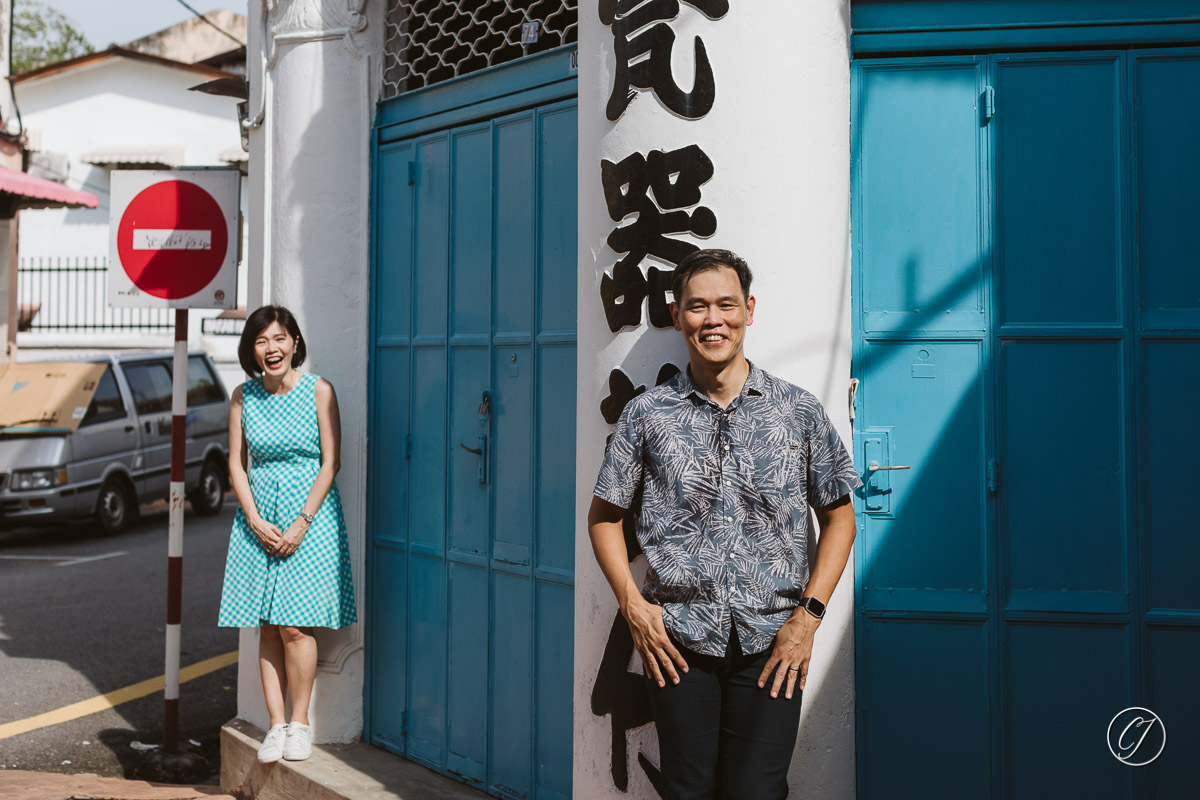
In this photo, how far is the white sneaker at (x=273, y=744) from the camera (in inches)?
185

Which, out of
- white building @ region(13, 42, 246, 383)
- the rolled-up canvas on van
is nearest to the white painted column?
the rolled-up canvas on van

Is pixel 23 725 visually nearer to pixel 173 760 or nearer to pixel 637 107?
pixel 173 760

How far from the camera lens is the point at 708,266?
300 cm

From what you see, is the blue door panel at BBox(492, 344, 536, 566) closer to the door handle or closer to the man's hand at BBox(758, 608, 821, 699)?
the door handle

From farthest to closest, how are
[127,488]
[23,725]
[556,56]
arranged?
1. [127,488]
2. [23,725]
3. [556,56]

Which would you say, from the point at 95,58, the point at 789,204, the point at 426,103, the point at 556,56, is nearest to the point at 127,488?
the point at 426,103

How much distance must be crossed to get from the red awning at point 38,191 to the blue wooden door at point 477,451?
37.3ft

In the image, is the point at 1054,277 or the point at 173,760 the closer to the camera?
the point at 1054,277

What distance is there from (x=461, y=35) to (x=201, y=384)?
10.3 meters

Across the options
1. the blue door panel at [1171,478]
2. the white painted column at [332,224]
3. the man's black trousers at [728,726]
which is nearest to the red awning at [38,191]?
the white painted column at [332,224]

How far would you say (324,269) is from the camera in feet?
16.5

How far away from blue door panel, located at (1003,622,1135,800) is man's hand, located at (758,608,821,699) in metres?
1.05

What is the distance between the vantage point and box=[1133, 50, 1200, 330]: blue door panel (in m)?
3.52

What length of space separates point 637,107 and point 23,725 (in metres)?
4.77
